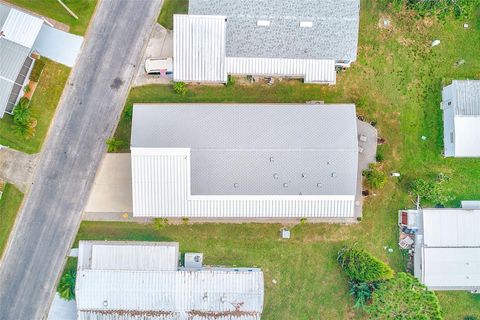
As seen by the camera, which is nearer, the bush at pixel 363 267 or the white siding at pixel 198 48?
the white siding at pixel 198 48

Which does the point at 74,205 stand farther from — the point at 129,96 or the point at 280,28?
the point at 280,28

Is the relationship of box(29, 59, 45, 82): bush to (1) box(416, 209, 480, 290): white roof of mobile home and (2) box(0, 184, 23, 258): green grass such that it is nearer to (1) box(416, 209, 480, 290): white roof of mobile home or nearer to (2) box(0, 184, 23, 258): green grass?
(2) box(0, 184, 23, 258): green grass

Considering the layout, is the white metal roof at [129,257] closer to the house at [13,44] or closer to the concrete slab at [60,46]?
the house at [13,44]

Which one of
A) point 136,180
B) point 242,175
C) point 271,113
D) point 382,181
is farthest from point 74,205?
point 382,181

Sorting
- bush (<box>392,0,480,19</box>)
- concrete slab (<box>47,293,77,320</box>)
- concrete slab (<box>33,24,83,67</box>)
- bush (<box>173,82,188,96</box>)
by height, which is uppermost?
bush (<box>392,0,480,19</box>)

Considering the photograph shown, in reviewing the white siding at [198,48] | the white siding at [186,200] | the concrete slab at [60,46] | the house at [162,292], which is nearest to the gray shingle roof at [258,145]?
the white siding at [186,200]

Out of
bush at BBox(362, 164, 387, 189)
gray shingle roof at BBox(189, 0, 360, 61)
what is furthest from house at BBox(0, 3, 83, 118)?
bush at BBox(362, 164, 387, 189)
